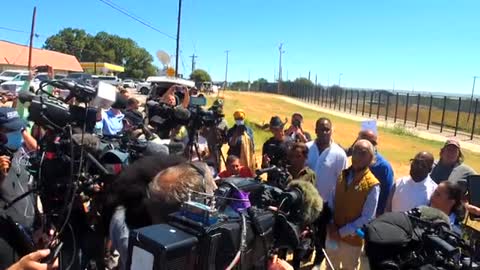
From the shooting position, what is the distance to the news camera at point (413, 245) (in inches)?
57.3

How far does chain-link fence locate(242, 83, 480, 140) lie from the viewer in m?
25.9

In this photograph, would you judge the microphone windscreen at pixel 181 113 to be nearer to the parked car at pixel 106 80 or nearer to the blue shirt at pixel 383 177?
the parked car at pixel 106 80

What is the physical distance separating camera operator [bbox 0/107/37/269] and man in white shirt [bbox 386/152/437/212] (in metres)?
3.32

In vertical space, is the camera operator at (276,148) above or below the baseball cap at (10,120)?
below

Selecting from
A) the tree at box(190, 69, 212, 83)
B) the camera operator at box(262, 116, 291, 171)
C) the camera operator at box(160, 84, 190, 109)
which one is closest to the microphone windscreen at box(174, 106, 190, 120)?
the camera operator at box(160, 84, 190, 109)

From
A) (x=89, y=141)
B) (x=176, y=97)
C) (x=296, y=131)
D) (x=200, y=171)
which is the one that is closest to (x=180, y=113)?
(x=176, y=97)

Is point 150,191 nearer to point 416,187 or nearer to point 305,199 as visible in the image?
point 305,199

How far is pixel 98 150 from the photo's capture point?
273 cm

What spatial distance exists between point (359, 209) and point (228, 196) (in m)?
2.86

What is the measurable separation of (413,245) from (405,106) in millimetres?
31733

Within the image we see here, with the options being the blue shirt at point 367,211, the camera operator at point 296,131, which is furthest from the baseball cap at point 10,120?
the camera operator at point 296,131

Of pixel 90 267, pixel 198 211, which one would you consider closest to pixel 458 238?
pixel 198 211

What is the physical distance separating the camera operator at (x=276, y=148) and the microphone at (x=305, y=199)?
315cm

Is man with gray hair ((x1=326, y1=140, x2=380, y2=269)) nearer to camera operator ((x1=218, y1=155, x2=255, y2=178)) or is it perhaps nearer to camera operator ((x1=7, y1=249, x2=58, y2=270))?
camera operator ((x1=218, y1=155, x2=255, y2=178))
